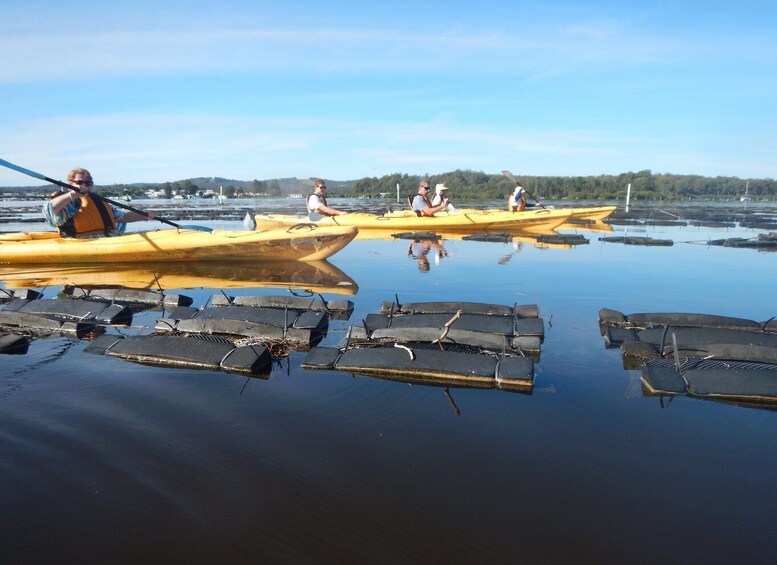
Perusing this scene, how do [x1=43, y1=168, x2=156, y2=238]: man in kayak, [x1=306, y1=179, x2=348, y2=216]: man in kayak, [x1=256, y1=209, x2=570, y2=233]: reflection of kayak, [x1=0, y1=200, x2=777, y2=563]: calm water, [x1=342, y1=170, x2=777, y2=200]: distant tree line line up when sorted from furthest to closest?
[x1=342, y1=170, x2=777, y2=200]: distant tree line, [x1=256, y1=209, x2=570, y2=233]: reflection of kayak, [x1=306, y1=179, x2=348, y2=216]: man in kayak, [x1=43, y1=168, x2=156, y2=238]: man in kayak, [x1=0, y1=200, x2=777, y2=563]: calm water

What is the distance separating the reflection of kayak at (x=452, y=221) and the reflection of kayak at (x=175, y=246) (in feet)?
21.0

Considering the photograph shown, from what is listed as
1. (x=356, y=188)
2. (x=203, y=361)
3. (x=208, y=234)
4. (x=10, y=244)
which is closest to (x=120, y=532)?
(x=203, y=361)

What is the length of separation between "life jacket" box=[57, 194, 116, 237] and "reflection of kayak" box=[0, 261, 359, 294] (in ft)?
2.28

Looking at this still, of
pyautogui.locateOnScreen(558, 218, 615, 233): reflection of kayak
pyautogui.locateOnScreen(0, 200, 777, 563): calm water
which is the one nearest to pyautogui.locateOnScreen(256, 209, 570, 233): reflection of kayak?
pyautogui.locateOnScreen(558, 218, 615, 233): reflection of kayak

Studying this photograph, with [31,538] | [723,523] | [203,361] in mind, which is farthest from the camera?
[203,361]

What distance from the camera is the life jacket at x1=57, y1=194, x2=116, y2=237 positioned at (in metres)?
10.3

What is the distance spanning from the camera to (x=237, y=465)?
10.6 ft

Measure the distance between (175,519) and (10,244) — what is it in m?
10.2

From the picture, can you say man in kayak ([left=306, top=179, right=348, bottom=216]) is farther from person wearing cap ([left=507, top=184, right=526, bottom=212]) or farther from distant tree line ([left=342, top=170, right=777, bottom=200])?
distant tree line ([left=342, top=170, right=777, bottom=200])

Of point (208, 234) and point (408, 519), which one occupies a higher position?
point (208, 234)

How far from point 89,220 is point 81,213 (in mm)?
204

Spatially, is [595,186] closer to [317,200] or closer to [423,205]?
[423,205]

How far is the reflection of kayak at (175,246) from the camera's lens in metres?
10.2

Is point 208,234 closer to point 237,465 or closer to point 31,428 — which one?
point 31,428
